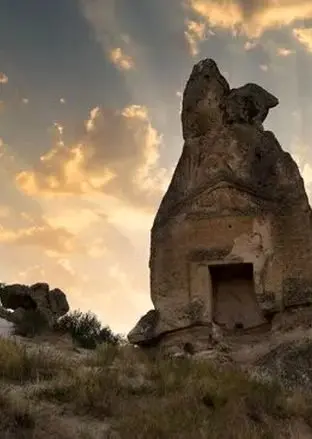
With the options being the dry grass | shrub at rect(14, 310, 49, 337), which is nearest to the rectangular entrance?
the dry grass

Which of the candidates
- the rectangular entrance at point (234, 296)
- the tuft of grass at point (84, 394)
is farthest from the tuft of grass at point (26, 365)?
the rectangular entrance at point (234, 296)

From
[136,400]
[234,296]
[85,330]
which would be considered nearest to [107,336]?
[85,330]

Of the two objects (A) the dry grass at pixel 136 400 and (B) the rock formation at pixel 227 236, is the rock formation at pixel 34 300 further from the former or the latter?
(A) the dry grass at pixel 136 400

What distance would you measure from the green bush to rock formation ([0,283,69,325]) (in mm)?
326

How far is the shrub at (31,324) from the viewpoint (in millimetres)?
21258

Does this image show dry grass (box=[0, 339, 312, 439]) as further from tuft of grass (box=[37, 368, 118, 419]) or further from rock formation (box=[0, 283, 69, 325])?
rock formation (box=[0, 283, 69, 325])

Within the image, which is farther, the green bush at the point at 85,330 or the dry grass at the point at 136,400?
the green bush at the point at 85,330

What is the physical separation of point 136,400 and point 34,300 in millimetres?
14780

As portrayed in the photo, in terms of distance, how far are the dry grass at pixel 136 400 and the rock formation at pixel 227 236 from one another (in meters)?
2.33

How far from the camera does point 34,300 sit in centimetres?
2402

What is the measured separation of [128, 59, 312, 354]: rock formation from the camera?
537 inches

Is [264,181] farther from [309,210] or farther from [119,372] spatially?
[119,372]

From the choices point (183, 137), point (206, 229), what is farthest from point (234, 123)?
point (206, 229)

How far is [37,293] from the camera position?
24.3 meters
